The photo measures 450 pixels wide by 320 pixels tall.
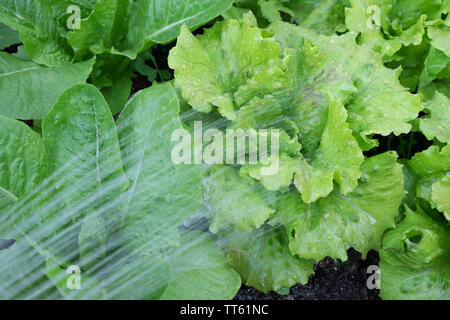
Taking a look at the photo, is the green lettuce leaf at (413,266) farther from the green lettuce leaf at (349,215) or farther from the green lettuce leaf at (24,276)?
the green lettuce leaf at (24,276)

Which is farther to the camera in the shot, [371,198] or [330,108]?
[371,198]

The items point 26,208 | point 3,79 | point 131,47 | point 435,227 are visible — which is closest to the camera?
point 26,208

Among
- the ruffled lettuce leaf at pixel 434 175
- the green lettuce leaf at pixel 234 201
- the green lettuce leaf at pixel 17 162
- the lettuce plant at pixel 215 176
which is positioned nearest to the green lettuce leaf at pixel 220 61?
the lettuce plant at pixel 215 176

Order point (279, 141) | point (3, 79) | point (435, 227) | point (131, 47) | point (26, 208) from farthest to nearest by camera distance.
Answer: point (131, 47), point (3, 79), point (435, 227), point (279, 141), point (26, 208)

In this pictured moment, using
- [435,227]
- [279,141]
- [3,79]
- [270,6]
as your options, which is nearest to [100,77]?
[3,79]

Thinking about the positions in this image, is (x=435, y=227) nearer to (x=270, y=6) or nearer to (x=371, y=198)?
(x=371, y=198)
